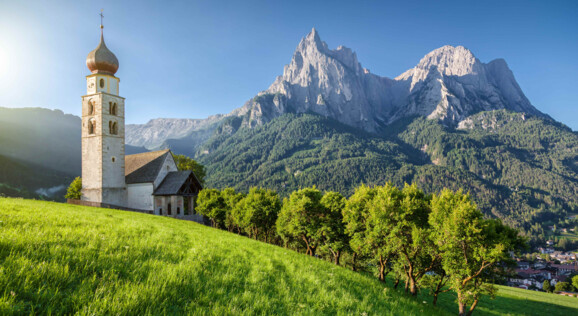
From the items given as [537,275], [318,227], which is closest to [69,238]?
[318,227]

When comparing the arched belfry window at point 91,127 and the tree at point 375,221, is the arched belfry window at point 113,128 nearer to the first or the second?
the arched belfry window at point 91,127

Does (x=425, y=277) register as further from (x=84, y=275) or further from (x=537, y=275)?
(x=537, y=275)

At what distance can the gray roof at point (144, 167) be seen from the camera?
5259 cm

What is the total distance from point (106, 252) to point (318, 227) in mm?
31339

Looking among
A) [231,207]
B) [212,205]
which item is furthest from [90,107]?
[231,207]

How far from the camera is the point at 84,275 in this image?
15.7ft

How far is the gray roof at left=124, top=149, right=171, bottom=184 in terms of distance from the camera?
173 feet

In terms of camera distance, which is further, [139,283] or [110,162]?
[110,162]

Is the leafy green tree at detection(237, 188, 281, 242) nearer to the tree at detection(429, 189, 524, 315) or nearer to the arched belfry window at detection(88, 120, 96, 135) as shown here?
the tree at detection(429, 189, 524, 315)

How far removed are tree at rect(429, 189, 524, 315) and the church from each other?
44.2m

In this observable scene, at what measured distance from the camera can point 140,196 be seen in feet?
170

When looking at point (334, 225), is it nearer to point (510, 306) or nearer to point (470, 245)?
point (470, 245)

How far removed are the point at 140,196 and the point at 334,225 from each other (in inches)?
1543

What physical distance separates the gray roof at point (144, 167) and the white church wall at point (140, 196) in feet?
3.34
